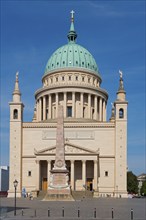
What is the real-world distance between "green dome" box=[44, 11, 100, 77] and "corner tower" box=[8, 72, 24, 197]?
18153 millimetres

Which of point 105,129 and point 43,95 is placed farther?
point 43,95

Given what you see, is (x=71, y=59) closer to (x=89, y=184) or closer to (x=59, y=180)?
(x=89, y=184)

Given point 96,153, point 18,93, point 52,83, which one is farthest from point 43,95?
point 96,153

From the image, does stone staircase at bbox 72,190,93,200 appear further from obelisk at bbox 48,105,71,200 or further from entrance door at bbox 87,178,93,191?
obelisk at bbox 48,105,71,200

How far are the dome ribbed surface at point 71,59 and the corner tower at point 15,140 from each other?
18170 mm

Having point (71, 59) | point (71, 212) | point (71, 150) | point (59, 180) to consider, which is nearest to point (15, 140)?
point (71, 150)

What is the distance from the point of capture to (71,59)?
108 metres

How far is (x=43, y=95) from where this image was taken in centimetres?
10700

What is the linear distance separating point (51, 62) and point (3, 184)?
38735 mm

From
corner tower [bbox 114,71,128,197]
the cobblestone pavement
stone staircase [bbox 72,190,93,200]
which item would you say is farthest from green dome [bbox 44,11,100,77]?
the cobblestone pavement

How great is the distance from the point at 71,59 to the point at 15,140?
93.4 feet

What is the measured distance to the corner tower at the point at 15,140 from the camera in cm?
8888

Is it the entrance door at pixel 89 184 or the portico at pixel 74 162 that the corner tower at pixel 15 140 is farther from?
the entrance door at pixel 89 184

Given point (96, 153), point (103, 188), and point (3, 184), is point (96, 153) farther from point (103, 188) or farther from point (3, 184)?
point (3, 184)
